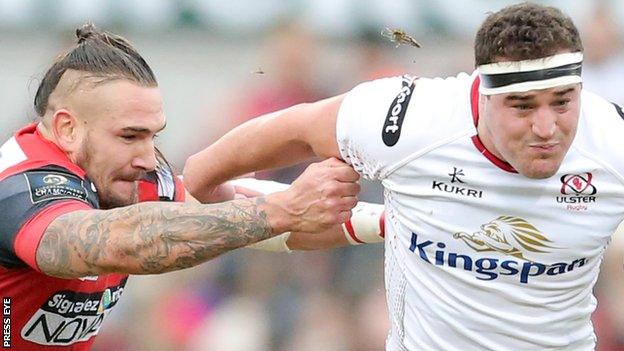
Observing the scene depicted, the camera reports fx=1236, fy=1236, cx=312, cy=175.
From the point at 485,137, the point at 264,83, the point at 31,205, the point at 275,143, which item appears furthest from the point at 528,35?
the point at 264,83

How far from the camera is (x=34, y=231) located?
12.2ft

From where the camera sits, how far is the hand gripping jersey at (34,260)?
378 centimetres

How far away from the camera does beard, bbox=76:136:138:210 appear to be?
4.29 metres

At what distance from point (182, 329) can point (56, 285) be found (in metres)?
2.91

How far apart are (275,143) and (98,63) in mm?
692

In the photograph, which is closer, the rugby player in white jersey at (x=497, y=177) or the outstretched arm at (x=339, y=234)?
the rugby player in white jersey at (x=497, y=177)

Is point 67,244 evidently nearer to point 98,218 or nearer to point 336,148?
point 98,218

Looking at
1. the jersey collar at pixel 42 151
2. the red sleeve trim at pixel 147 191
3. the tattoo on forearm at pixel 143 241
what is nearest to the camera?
the tattoo on forearm at pixel 143 241

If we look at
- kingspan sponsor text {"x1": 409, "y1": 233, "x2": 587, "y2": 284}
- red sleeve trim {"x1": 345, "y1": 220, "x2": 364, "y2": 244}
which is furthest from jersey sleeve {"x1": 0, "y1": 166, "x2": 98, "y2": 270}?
red sleeve trim {"x1": 345, "y1": 220, "x2": 364, "y2": 244}

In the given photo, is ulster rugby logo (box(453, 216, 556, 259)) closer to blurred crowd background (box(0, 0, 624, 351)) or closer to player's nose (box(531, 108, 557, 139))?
player's nose (box(531, 108, 557, 139))
